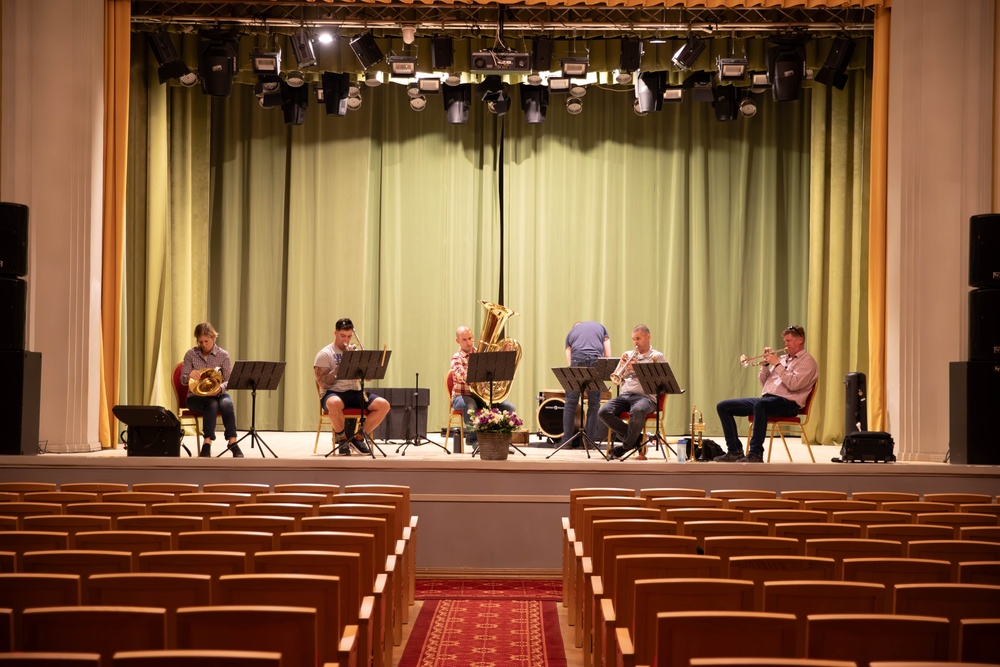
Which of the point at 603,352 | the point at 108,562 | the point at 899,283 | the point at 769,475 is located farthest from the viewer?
the point at 603,352

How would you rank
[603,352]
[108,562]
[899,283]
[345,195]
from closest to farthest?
1. [108,562]
2. [899,283]
3. [603,352]
4. [345,195]

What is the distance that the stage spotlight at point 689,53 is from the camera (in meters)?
10.4

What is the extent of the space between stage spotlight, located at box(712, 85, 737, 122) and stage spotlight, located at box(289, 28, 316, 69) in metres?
4.52

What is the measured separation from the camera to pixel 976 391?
7574mm

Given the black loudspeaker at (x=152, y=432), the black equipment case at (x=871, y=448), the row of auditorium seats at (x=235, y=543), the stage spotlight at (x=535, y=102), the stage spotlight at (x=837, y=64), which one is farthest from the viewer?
A: the stage spotlight at (x=535, y=102)

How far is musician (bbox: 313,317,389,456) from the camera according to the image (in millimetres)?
8789

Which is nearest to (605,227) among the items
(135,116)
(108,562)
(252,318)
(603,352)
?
(603,352)

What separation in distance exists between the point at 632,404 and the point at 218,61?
5.69 meters

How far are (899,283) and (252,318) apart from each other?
7.70 metres

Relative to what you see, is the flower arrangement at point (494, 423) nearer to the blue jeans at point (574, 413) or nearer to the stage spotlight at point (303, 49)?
the blue jeans at point (574, 413)

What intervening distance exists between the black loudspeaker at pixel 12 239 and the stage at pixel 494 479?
1.42m

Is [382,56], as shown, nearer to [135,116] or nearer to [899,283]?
[135,116]

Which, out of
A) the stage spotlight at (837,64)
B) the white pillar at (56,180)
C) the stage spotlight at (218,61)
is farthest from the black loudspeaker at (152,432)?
the stage spotlight at (837,64)

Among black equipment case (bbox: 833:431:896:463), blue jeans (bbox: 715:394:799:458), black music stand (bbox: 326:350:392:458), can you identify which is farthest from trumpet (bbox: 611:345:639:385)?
black music stand (bbox: 326:350:392:458)
